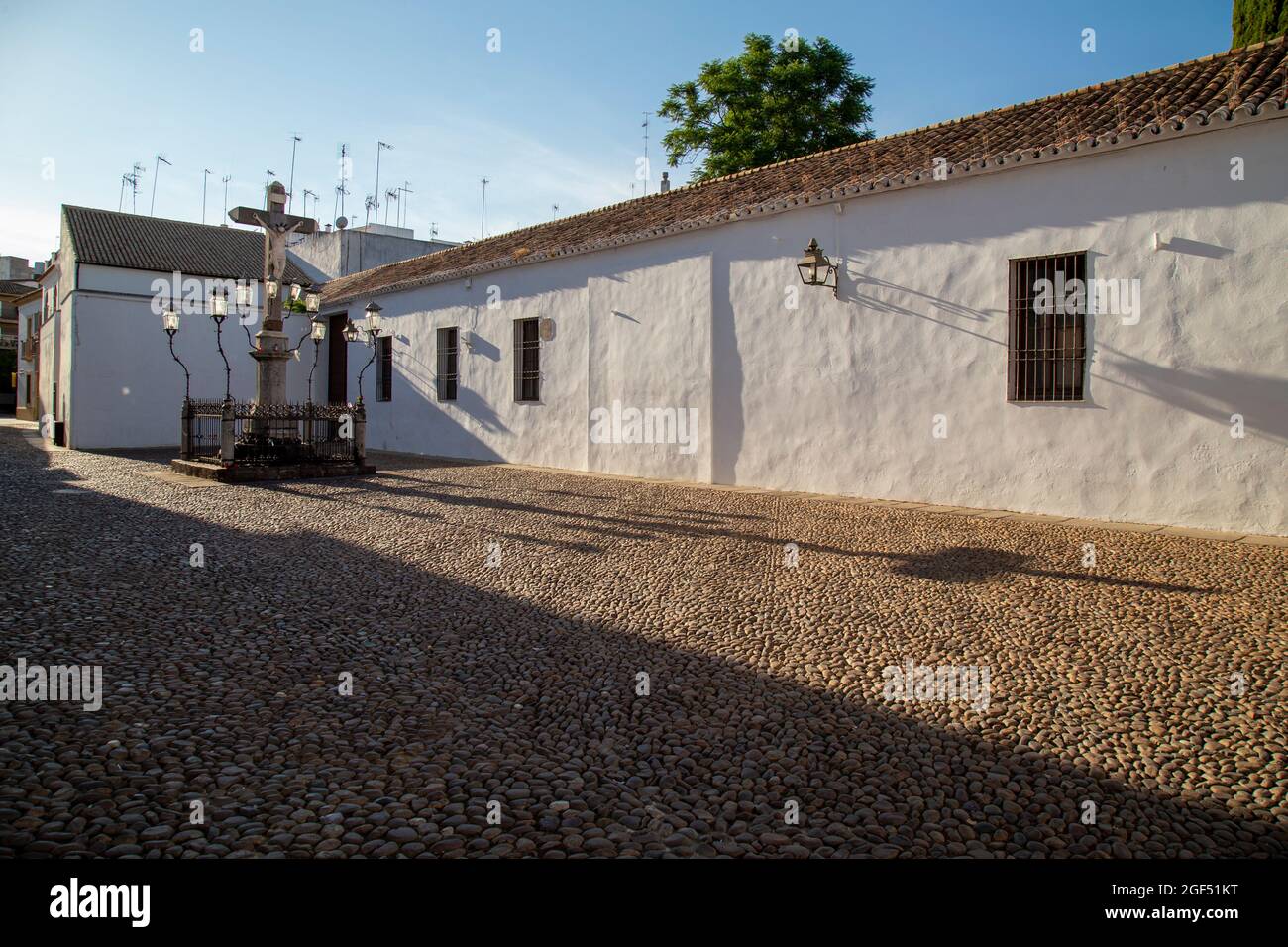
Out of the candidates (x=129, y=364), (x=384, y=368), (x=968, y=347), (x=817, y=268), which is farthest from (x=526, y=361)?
(x=129, y=364)

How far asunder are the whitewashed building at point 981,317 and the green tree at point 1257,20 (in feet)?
11.6

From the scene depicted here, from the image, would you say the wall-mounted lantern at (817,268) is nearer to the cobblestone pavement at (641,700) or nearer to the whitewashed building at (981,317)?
the whitewashed building at (981,317)

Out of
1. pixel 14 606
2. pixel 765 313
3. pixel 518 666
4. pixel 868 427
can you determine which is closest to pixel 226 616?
pixel 14 606

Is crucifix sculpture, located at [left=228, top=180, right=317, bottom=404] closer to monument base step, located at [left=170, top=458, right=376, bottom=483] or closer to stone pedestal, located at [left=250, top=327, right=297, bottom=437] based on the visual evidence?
stone pedestal, located at [left=250, top=327, right=297, bottom=437]

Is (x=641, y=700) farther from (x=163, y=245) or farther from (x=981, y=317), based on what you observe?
(x=163, y=245)

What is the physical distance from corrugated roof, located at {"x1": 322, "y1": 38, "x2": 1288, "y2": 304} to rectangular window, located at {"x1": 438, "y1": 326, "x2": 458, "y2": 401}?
7.60 ft

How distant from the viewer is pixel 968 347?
927cm

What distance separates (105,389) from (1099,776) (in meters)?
21.4

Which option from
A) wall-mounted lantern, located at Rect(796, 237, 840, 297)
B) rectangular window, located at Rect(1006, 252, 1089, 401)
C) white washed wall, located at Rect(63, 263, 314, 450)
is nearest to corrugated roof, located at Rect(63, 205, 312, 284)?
white washed wall, located at Rect(63, 263, 314, 450)

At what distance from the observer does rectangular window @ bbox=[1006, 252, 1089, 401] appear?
8625 millimetres

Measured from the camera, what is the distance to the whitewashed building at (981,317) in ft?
24.9

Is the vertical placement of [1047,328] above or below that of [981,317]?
below

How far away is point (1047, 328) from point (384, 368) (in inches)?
585

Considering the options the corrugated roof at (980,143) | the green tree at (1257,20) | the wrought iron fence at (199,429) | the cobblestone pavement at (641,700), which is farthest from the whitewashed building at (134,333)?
the green tree at (1257,20)
